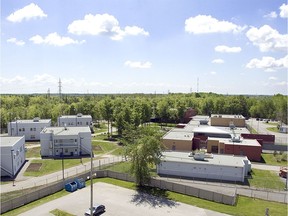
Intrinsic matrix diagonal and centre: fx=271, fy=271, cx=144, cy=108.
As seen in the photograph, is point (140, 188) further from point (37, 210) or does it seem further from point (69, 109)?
point (69, 109)

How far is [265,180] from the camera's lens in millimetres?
43594

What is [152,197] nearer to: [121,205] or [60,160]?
[121,205]

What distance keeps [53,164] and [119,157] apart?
13498mm

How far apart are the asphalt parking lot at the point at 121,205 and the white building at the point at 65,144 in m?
23.0

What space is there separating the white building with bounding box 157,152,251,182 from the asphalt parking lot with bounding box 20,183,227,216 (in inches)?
343

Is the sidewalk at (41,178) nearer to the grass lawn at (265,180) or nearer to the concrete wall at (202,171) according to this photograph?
the concrete wall at (202,171)

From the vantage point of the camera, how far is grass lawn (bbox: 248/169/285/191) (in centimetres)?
4103

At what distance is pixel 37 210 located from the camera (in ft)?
105

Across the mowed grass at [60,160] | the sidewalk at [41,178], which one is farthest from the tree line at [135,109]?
the sidewalk at [41,178]

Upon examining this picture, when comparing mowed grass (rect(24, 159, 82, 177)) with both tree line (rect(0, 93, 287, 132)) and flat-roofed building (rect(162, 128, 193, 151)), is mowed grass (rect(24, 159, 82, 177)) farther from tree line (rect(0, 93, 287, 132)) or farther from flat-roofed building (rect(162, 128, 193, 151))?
tree line (rect(0, 93, 287, 132))

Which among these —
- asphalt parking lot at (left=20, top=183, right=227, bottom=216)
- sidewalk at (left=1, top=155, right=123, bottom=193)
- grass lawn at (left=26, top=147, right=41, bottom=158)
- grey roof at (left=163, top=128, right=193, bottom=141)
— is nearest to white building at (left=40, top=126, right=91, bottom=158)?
grass lawn at (left=26, top=147, right=41, bottom=158)

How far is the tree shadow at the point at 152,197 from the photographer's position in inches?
1358

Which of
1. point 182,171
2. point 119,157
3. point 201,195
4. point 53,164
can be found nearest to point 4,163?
point 53,164

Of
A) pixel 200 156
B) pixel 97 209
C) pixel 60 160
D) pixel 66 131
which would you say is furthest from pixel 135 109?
pixel 97 209
